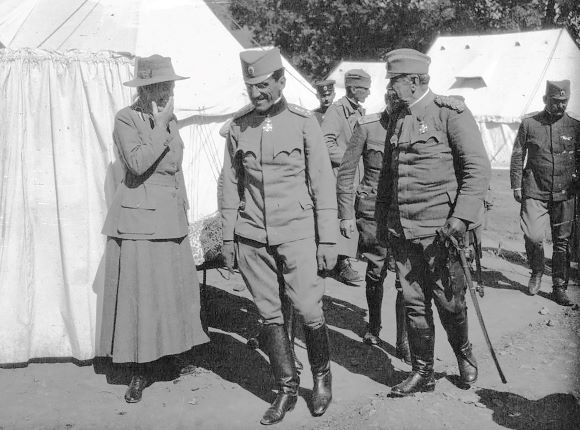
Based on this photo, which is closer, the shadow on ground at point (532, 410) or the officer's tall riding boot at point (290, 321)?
the shadow on ground at point (532, 410)

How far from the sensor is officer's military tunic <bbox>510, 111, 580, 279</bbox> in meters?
7.06

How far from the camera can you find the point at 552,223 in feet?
23.9

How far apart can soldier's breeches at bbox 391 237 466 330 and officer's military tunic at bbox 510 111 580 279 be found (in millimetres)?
3187

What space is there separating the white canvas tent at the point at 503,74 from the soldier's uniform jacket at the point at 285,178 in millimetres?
18499

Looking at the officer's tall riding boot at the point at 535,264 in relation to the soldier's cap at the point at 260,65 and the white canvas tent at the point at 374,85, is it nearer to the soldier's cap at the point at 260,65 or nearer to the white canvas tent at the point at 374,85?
the soldier's cap at the point at 260,65

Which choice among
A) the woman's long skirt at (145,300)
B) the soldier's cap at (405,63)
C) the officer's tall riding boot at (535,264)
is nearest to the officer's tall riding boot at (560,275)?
the officer's tall riding boot at (535,264)

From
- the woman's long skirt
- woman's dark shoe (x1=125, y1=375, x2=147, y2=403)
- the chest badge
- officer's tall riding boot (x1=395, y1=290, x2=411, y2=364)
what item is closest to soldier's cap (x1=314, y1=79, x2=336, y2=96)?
officer's tall riding boot (x1=395, y1=290, x2=411, y2=364)

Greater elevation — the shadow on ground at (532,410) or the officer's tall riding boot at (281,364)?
the officer's tall riding boot at (281,364)

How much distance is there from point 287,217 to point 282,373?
3.29 ft

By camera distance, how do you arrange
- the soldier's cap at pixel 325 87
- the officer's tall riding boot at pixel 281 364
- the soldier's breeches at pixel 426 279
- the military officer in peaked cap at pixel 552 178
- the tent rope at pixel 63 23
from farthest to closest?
the soldier's cap at pixel 325 87 → the military officer in peaked cap at pixel 552 178 → the tent rope at pixel 63 23 → the soldier's breeches at pixel 426 279 → the officer's tall riding boot at pixel 281 364

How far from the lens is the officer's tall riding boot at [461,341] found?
4.49 m

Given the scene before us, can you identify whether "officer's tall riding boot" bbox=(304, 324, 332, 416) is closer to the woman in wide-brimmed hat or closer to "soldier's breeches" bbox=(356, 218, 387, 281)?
the woman in wide-brimmed hat

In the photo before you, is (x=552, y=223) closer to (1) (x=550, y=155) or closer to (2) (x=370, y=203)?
(1) (x=550, y=155)

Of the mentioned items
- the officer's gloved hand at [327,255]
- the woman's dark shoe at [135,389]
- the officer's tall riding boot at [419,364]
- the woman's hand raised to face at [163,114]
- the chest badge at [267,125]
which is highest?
the woman's hand raised to face at [163,114]
